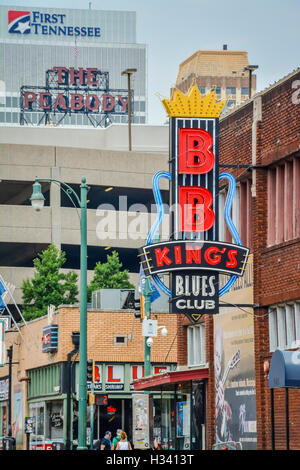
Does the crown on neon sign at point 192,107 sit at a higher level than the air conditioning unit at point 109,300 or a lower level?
higher

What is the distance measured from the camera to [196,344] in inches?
1526

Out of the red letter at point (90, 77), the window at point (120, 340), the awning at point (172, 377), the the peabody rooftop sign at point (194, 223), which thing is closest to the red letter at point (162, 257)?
the the peabody rooftop sign at point (194, 223)

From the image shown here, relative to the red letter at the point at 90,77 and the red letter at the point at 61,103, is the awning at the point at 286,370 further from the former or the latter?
the red letter at the point at 90,77

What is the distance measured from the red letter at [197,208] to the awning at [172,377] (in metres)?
5.01

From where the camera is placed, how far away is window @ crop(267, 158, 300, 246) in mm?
31156

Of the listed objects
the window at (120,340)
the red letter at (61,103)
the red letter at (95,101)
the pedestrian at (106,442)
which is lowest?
the pedestrian at (106,442)

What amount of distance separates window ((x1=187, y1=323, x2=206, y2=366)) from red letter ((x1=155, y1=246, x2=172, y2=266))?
20.5ft

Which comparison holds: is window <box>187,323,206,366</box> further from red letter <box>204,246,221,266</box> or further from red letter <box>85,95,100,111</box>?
red letter <box>85,95,100,111</box>

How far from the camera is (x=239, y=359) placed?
3388 centimetres

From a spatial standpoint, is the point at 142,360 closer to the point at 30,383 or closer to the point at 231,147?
the point at 30,383

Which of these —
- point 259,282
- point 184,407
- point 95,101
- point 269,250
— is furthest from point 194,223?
point 95,101

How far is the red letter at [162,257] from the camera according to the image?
32.4 m

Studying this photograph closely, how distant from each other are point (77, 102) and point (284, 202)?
102556 mm
